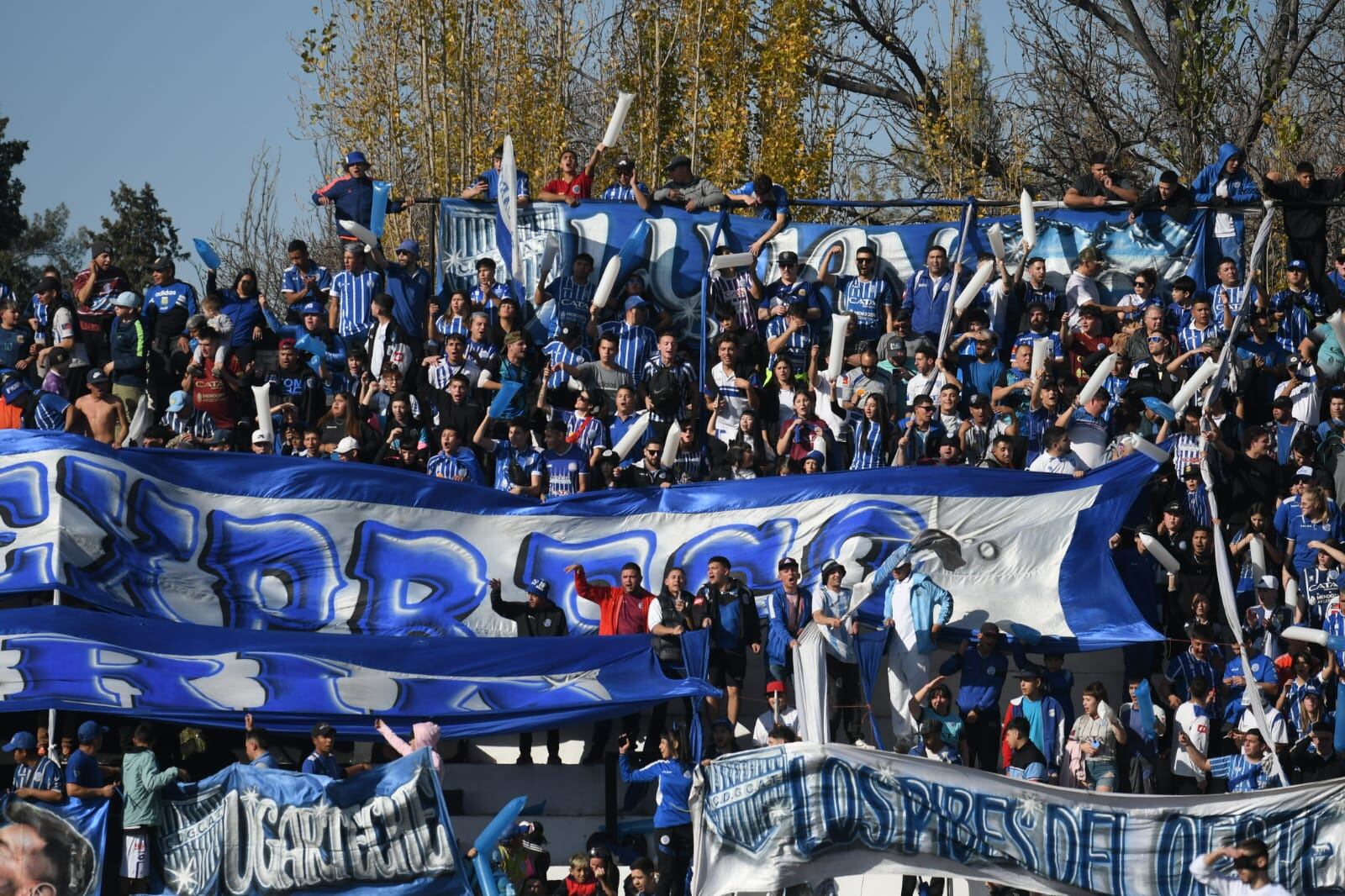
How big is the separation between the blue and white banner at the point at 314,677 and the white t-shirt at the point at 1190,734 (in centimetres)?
372

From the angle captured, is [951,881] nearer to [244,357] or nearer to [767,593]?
[767,593]

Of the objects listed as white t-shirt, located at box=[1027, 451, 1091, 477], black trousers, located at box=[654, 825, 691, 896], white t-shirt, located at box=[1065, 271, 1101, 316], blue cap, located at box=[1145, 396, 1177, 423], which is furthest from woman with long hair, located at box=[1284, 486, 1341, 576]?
black trousers, located at box=[654, 825, 691, 896]

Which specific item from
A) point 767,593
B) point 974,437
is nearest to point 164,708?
point 767,593

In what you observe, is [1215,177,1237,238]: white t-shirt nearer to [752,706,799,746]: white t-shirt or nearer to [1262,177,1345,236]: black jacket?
[1262,177,1345,236]: black jacket

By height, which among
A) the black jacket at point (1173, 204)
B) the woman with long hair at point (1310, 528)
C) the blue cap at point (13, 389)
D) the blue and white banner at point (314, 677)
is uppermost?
the black jacket at point (1173, 204)

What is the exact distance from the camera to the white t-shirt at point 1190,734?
15969mm

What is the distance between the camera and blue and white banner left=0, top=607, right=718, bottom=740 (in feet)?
48.0

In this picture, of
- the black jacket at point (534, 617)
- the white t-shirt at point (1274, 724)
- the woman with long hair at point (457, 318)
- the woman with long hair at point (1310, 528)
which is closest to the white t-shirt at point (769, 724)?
the black jacket at point (534, 617)

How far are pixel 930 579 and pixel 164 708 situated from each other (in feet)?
20.5

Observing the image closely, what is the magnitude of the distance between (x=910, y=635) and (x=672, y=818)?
266 centimetres

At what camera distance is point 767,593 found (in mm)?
17453

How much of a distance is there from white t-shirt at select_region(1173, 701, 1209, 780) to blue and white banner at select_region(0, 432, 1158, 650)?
0.91 m

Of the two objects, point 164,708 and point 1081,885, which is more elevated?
point 164,708

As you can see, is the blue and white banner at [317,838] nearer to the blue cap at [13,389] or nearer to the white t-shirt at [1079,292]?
the blue cap at [13,389]
